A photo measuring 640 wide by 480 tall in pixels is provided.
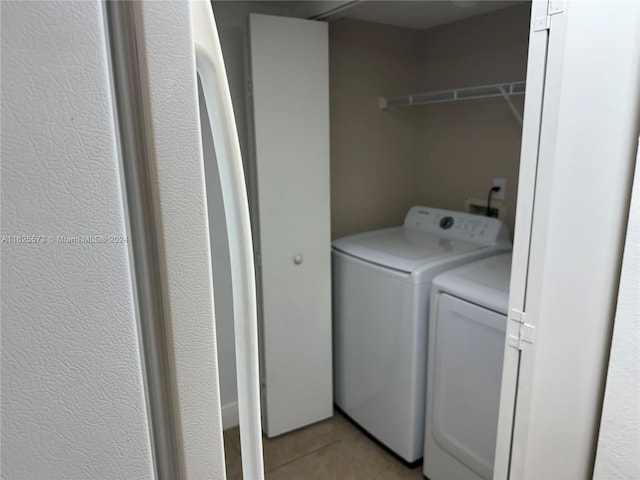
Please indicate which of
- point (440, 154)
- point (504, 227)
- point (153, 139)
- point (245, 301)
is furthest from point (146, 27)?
point (440, 154)

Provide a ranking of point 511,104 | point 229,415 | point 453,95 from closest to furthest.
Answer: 1. point 511,104
2. point 453,95
3. point 229,415

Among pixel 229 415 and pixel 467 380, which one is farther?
pixel 229 415

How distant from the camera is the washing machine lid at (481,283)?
166 centimetres

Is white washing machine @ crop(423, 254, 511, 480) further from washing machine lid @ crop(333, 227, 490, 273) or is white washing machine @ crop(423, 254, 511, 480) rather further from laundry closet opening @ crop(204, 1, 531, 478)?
laundry closet opening @ crop(204, 1, 531, 478)

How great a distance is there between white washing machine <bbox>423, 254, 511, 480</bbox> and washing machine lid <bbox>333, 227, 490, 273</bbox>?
0.52ft

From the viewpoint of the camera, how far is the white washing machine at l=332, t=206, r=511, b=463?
6.61 feet

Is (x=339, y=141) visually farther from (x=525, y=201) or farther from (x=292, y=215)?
(x=525, y=201)

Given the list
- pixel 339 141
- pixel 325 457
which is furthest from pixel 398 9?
pixel 325 457

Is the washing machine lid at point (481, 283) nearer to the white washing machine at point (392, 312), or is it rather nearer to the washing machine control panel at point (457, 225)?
the white washing machine at point (392, 312)

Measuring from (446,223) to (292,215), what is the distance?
Answer: 870 millimetres

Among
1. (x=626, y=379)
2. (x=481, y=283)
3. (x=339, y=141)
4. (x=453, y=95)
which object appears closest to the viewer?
(x=626, y=379)

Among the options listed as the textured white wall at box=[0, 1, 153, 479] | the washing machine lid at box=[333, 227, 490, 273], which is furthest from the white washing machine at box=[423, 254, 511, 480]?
the textured white wall at box=[0, 1, 153, 479]

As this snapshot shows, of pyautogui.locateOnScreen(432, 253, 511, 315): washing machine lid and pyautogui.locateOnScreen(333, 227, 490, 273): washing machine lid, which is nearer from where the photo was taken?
pyautogui.locateOnScreen(432, 253, 511, 315): washing machine lid

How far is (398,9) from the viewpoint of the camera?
2221mm
